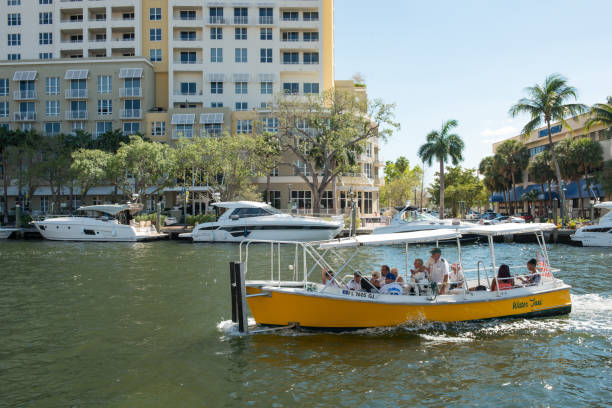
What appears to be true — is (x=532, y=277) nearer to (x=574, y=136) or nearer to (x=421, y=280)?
(x=421, y=280)

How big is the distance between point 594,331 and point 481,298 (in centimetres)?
319

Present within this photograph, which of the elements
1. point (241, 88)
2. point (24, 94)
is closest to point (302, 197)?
point (241, 88)

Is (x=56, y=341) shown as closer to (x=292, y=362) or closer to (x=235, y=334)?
(x=235, y=334)

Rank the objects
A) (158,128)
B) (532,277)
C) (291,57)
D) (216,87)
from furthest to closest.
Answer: (291,57), (216,87), (158,128), (532,277)

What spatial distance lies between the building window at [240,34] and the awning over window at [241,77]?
17.2 feet

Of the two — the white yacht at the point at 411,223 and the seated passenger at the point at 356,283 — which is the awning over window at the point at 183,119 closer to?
the white yacht at the point at 411,223

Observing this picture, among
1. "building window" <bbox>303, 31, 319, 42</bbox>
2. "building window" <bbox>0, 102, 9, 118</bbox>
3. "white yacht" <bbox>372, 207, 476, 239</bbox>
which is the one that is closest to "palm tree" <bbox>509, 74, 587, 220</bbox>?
"white yacht" <bbox>372, 207, 476, 239</bbox>

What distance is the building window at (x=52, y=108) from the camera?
67125mm

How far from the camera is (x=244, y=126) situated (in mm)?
63188

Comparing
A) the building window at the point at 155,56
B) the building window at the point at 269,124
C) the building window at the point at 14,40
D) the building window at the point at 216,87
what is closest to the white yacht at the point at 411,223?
the building window at the point at 269,124

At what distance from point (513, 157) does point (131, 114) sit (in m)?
54.9

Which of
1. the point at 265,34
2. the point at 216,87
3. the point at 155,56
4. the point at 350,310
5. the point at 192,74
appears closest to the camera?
the point at 350,310

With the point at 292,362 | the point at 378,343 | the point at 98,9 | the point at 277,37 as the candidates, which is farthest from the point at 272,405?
the point at 98,9

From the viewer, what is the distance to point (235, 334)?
12.9 meters
